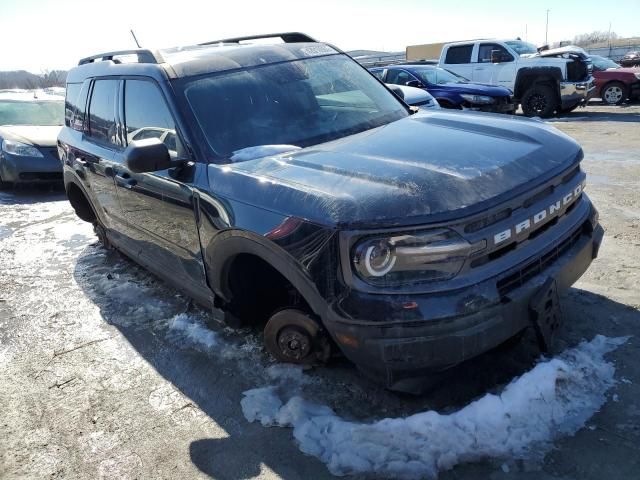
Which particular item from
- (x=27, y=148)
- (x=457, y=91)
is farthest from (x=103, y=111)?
(x=457, y=91)

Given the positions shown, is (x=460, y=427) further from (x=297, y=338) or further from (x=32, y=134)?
(x=32, y=134)

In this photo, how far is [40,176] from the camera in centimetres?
845

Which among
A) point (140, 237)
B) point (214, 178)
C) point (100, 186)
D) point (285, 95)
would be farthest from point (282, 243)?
point (100, 186)

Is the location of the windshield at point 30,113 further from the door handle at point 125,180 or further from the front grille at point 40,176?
the door handle at point 125,180

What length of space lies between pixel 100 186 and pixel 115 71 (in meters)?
0.95

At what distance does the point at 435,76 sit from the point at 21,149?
928 centimetres

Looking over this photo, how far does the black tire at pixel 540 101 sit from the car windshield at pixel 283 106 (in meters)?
11.4

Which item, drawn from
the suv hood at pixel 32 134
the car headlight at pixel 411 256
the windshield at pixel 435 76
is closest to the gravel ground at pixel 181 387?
the car headlight at pixel 411 256

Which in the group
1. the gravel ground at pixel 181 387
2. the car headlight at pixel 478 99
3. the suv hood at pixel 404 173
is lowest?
the gravel ground at pixel 181 387

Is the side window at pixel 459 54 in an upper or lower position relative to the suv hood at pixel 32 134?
upper

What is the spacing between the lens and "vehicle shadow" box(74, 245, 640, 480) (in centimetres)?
253

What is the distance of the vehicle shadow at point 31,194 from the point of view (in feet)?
27.4

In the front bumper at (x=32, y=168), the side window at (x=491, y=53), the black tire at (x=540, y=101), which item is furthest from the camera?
the side window at (x=491, y=53)

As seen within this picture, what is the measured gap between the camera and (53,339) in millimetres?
3867
